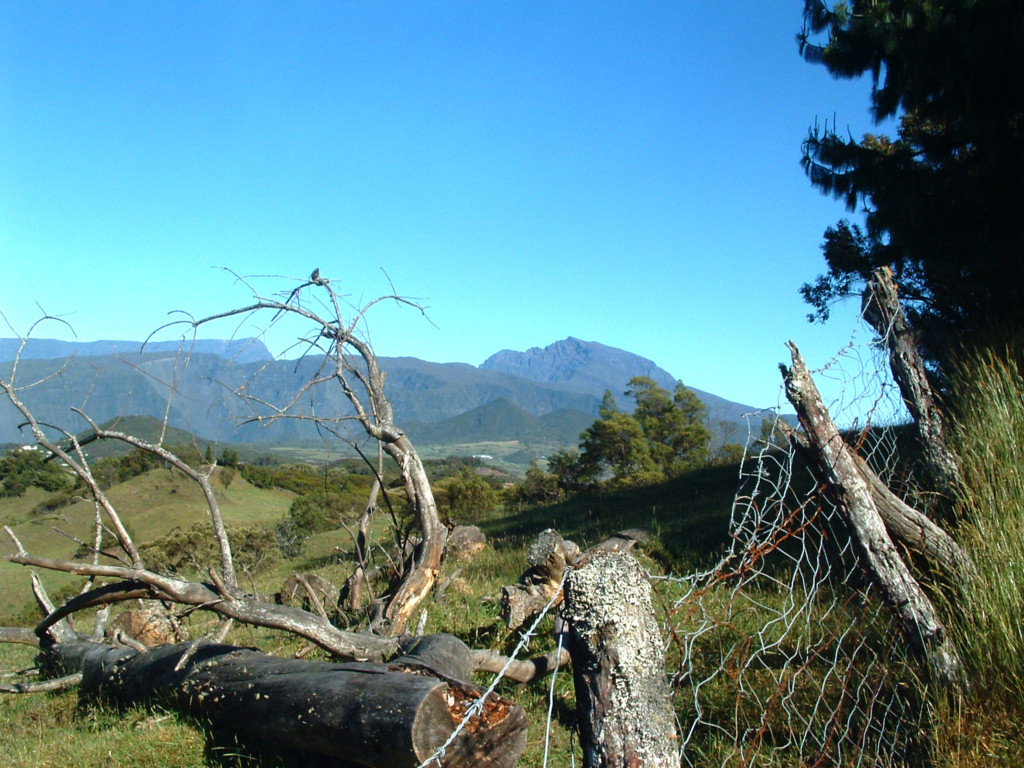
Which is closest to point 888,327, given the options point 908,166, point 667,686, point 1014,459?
point 1014,459

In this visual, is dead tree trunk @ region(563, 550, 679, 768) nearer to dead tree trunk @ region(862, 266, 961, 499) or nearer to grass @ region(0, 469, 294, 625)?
dead tree trunk @ region(862, 266, 961, 499)

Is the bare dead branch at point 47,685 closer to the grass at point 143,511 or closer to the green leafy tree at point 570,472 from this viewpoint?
the grass at point 143,511

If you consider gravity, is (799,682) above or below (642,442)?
below

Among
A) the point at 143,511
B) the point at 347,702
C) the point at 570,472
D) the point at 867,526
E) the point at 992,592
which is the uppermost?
the point at 867,526

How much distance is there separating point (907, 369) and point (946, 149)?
6.42m

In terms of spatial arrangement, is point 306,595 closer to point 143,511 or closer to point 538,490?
point 538,490

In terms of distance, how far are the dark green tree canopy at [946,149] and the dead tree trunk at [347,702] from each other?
608 centimetres

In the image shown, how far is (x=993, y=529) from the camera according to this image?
3.14 metres

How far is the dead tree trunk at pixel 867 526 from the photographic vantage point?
8.85 ft

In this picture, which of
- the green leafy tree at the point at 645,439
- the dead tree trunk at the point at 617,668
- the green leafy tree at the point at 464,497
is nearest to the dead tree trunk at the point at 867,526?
the dead tree trunk at the point at 617,668

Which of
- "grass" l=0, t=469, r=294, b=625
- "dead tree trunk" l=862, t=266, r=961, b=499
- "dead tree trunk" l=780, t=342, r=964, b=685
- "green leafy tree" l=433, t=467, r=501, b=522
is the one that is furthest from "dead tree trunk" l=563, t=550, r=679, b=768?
"grass" l=0, t=469, r=294, b=625

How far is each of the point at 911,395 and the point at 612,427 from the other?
2493 cm

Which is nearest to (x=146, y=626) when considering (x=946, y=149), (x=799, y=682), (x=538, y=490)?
(x=799, y=682)

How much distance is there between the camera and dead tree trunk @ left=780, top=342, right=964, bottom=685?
2.70 m
